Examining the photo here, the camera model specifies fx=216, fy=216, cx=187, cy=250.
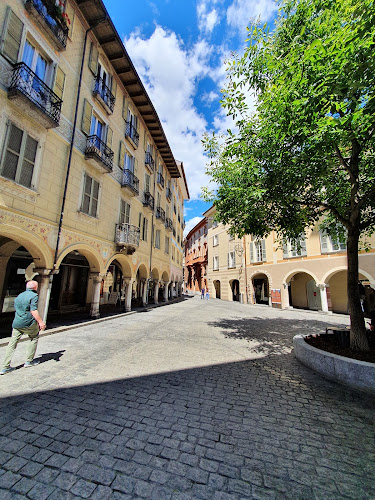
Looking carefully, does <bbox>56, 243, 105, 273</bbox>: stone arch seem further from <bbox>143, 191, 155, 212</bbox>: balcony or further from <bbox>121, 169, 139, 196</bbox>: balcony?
<bbox>143, 191, 155, 212</bbox>: balcony

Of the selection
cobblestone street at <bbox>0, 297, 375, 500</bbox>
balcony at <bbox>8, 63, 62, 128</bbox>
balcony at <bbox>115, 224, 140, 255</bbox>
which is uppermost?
balcony at <bbox>8, 63, 62, 128</bbox>

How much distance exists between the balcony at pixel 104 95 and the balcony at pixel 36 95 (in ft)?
9.50

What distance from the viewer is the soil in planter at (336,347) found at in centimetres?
462

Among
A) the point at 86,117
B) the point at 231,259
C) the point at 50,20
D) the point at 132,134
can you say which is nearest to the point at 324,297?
the point at 231,259

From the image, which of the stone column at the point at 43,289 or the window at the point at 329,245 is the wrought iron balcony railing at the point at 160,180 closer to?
the stone column at the point at 43,289

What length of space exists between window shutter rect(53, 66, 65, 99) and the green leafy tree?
6259 mm

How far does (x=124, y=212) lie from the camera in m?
13.1

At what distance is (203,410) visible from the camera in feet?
10.6

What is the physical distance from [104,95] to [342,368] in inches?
564

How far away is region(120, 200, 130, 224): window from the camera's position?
1275 centimetres

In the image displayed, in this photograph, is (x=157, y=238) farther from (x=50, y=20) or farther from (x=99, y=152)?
(x=50, y=20)

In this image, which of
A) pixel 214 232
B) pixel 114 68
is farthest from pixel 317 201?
pixel 214 232

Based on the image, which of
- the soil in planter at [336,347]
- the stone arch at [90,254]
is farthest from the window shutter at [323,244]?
the stone arch at [90,254]

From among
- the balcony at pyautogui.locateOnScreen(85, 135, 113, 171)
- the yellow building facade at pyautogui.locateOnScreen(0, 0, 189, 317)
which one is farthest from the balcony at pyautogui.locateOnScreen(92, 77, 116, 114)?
→ the balcony at pyautogui.locateOnScreen(85, 135, 113, 171)
